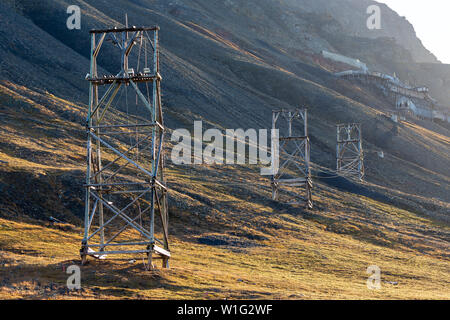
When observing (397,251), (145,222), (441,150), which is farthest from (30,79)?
(441,150)

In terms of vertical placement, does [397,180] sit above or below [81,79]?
below

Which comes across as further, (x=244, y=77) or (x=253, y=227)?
(x=244, y=77)

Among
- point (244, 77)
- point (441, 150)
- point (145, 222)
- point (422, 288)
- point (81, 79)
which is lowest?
point (422, 288)

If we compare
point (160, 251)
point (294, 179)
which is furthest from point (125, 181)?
point (160, 251)

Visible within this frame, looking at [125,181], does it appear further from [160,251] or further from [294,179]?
[160,251]

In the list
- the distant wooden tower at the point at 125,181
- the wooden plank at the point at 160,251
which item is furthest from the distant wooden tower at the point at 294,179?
the wooden plank at the point at 160,251

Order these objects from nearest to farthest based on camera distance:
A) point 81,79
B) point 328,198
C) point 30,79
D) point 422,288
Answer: point 422,288
point 328,198
point 30,79
point 81,79

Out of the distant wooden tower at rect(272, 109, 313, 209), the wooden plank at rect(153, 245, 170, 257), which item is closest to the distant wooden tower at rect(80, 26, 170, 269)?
the wooden plank at rect(153, 245, 170, 257)

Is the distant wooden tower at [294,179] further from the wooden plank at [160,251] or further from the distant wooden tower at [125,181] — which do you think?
the wooden plank at [160,251]
